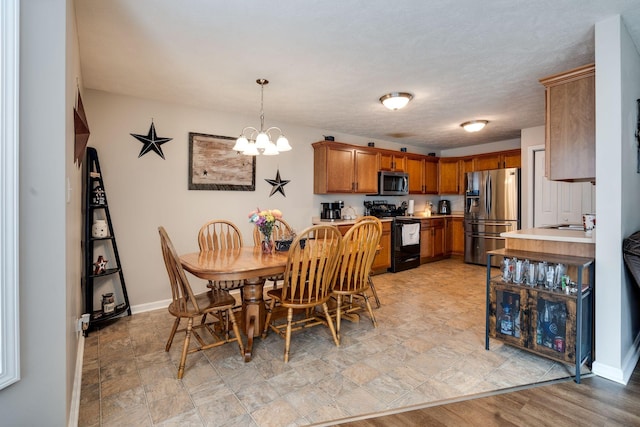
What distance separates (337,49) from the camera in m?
2.45

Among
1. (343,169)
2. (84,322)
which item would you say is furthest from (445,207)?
(84,322)

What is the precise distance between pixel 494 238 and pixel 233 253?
186 inches

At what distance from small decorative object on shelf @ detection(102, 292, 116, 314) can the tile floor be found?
5.8 inches

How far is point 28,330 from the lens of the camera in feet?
4.33

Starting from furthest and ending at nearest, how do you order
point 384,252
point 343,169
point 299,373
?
point 384,252, point 343,169, point 299,373

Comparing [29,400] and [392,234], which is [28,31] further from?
[392,234]

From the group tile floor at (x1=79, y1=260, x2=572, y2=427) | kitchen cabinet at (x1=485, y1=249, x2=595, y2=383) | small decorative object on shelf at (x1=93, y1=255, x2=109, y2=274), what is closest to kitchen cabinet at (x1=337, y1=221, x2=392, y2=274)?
tile floor at (x1=79, y1=260, x2=572, y2=427)

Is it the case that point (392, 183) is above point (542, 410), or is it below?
above

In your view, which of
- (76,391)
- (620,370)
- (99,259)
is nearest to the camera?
(76,391)

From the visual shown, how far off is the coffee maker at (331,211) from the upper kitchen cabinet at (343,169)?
0.89 ft

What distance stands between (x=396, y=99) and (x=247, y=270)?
242cm

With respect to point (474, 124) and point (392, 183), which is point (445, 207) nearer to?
point (392, 183)

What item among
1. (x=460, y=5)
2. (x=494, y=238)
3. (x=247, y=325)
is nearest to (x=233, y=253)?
(x=247, y=325)

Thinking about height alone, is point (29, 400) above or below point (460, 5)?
below
